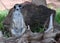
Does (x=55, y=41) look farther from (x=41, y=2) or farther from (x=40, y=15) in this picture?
(x=41, y=2)

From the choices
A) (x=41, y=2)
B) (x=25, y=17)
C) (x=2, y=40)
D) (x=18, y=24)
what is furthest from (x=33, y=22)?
(x=2, y=40)

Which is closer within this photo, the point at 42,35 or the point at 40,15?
the point at 42,35

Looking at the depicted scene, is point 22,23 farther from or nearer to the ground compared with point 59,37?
nearer to the ground

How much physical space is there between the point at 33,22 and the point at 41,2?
2.53 meters

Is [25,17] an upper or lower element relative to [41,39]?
lower

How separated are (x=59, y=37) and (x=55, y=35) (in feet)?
0.24

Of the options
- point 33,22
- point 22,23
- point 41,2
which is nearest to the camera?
point 22,23

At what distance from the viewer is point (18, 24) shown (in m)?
6.73

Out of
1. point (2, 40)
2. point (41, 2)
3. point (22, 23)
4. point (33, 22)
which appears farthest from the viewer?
point (41, 2)

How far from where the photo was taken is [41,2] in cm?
975

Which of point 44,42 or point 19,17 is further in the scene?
point 19,17

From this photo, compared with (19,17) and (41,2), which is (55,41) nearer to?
(19,17)

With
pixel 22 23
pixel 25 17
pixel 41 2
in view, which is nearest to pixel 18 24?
pixel 22 23

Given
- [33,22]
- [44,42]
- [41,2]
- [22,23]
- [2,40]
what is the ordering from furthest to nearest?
[41,2] < [33,22] < [22,23] < [2,40] < [44,42]
